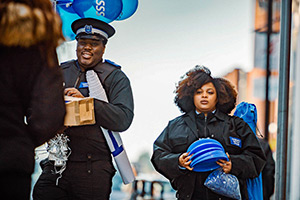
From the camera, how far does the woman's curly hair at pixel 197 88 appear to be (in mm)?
3375

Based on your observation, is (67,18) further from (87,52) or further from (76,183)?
(76,183)

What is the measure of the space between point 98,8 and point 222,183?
4.30ft

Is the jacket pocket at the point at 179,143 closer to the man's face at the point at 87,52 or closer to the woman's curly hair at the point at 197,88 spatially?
the woman's curly hair at the point at 197,88

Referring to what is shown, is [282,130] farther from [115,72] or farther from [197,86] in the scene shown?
[115,72]

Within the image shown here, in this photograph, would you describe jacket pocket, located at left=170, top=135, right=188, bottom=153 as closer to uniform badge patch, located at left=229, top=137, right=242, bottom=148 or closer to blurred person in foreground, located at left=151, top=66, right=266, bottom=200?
blurred person in foreground, located at left=151, top=66, right=266, bottom=200

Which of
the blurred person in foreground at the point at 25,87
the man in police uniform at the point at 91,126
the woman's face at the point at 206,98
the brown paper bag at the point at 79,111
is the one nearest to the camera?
the blurred person in foreground at the point at 25,87

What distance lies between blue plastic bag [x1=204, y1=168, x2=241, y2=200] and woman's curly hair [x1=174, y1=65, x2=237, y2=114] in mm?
429

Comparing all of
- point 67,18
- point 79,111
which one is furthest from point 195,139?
point 67,18

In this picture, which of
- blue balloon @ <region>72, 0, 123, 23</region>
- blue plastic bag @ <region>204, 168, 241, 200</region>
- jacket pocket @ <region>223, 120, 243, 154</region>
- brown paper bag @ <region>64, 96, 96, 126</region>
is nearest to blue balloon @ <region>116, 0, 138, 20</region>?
blue balloon @ <region>72, 0, 123, 23</region>

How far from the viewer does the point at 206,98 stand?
3361 millimetres

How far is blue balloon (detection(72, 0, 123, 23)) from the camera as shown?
3107 millimetres

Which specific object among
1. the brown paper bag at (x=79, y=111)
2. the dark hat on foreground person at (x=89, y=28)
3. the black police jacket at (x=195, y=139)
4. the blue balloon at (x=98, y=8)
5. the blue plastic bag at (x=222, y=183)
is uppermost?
the blue balloon at (x=98, y=8)

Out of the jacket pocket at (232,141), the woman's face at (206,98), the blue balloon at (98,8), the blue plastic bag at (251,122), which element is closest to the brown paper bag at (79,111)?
the blue balloon at (98,8)

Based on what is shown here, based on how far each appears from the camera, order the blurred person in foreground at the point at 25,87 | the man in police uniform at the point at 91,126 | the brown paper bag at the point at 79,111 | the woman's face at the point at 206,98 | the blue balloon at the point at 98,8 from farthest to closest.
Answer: the woman's face at the point at 206,98
the blue balloon at the point at 98,8
the man in police uniform at the point at 91,126
the brown paper bag at the point at 79,111
the blurred person in foreground at the point at 25,87
